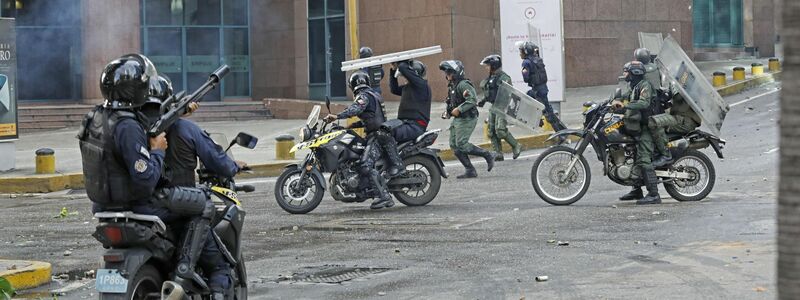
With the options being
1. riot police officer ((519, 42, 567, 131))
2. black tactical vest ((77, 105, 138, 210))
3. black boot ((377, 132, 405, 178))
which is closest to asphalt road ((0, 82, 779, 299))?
black boot ((377, 132, 405, 178))

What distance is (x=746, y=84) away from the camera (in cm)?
3048

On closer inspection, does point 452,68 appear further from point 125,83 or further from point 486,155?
point 125,83

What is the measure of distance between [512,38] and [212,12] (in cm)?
1444

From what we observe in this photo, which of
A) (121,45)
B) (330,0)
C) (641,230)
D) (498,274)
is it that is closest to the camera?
(498,274)

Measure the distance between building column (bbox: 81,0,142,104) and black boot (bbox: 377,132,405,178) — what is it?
19404 mm

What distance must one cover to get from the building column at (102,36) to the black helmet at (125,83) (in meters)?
25.9

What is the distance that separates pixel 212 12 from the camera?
35625mm

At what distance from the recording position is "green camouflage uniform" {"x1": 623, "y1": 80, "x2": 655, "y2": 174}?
42.8ft

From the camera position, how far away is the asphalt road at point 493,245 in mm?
8352

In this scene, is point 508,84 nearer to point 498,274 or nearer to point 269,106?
point 498,274

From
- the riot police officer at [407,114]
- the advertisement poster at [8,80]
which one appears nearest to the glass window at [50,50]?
the advertisement poster at [8,80]

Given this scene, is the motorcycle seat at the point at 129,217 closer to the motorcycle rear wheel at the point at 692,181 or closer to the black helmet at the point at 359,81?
the black helmet at the point at 359,81

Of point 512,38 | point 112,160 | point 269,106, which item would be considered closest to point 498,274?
point 112,160

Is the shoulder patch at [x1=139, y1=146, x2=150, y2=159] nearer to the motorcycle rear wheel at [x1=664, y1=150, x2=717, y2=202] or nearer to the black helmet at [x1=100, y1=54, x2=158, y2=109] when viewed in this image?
the black helmet at [x1=100, y1=54, x2=158, y2=109]
